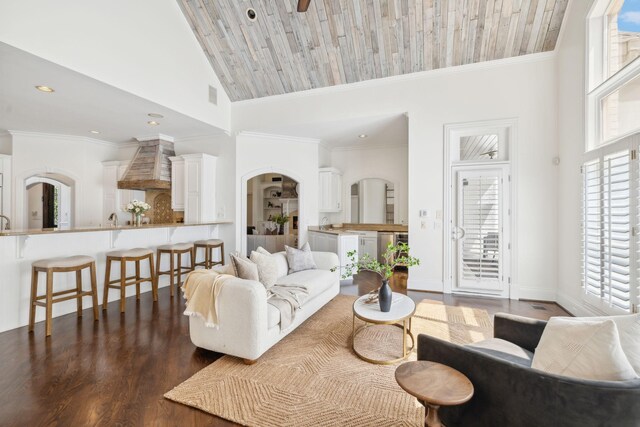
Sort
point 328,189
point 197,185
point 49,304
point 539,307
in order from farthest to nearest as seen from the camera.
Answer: point 328,189 → point 197,185 → point 539,307 → point 49,304

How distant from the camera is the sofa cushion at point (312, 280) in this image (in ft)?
11.2

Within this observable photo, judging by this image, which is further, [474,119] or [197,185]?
[197,185]

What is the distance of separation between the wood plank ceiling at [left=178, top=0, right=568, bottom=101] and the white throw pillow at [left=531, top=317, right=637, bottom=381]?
4.17 meters

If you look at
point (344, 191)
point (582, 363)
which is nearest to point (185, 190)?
point (344, 191)

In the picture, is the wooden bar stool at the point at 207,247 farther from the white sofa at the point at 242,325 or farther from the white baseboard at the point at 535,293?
the white baseboard at the point at 535,293

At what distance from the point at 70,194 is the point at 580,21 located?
9388 millimetres

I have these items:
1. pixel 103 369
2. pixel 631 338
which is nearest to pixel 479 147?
pixel 631 338

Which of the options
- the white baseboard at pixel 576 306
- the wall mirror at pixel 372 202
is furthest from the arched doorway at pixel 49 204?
the white baseboard at pixel 576 306

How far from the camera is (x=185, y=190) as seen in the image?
5.97 meters

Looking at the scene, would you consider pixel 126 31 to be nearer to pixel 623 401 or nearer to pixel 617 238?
pixel 623 401

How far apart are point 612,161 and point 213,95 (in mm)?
5749

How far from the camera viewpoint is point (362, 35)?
443 centimetres

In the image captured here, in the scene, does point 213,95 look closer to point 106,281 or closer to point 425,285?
point 106,281

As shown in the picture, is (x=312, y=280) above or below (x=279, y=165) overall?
below
